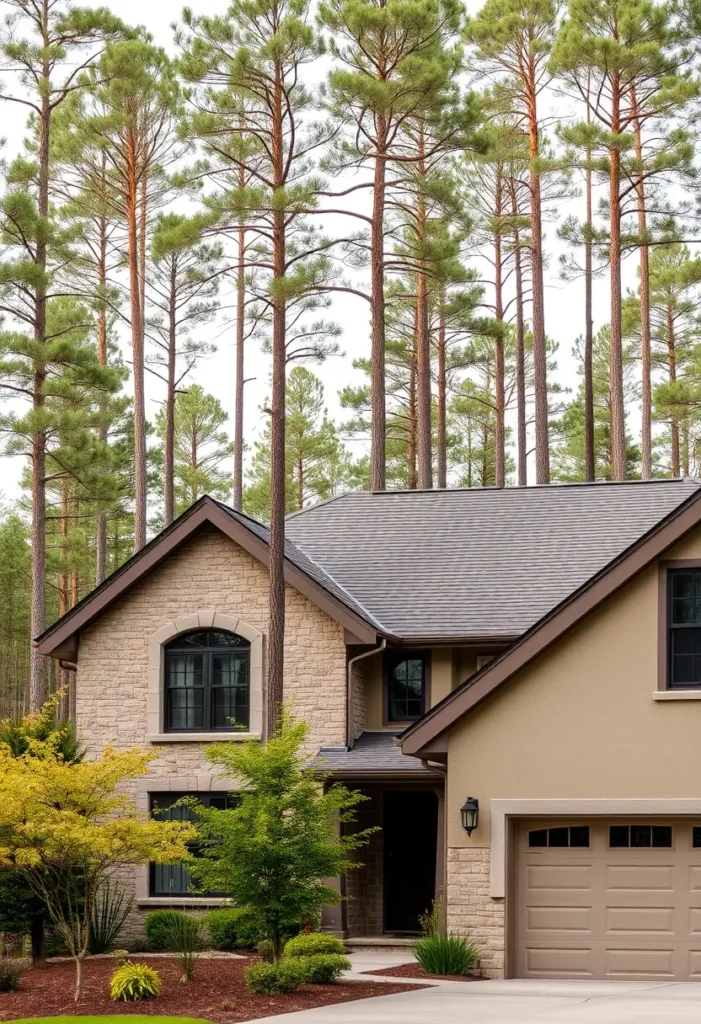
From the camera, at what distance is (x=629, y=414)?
169ft

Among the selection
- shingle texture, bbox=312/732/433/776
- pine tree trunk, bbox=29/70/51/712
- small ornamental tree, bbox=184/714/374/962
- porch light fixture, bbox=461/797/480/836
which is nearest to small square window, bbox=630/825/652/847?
porch light fixture, bbox=461/797/480/836

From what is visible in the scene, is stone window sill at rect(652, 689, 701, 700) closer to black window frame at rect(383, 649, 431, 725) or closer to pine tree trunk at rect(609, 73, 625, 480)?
black window frame at rect(383, 649, 431, 725)

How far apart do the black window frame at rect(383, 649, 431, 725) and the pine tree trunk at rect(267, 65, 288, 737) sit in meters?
2.20

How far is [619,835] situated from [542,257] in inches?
1046

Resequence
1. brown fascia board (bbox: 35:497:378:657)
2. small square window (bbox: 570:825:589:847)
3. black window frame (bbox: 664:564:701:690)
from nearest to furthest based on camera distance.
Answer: black window frame (bbox: 664:564:701:690), small square window (bbox: 570:825:589:847), brown fascia board (bbox: 35:497:378:657)

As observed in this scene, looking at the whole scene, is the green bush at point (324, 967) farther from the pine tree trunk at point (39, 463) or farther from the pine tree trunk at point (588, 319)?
the pine tree trunk at point (588, 319)

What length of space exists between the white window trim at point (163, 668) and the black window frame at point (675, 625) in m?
7.63

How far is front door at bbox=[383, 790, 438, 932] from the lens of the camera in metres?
23.5

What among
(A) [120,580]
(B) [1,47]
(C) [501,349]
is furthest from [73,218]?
→ (A) [120,580]

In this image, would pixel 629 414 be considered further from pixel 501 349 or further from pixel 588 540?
pixel 588 540

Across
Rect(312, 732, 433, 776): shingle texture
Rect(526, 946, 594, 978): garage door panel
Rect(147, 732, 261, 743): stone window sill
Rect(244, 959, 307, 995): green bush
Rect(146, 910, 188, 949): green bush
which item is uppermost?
Rect(147, 732, 261, 743): stone window sill

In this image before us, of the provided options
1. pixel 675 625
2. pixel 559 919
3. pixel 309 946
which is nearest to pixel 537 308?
pixel 675 625

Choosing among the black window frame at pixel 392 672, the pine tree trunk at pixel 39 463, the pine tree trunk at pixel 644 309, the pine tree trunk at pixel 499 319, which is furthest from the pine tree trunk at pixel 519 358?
the black window frame at pixel 392 672

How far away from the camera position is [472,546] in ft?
85.1
